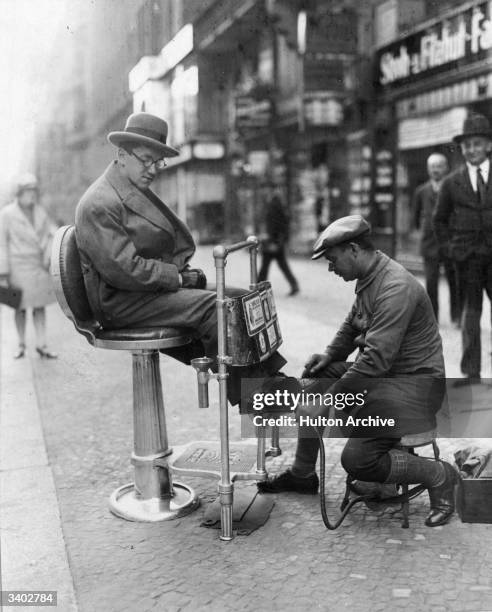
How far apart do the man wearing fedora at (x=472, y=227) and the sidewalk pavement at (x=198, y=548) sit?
1250mm

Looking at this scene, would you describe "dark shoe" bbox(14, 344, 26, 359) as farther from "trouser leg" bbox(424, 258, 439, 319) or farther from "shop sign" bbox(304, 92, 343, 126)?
"shop sign" bbox(304, 92, 343, 126)

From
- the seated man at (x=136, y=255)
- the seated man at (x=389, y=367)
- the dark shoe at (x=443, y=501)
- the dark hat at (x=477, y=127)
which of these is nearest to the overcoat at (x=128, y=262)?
the seated man at (x=136, y=255)

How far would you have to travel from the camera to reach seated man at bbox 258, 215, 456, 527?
3121mm

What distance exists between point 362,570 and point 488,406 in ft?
7.73

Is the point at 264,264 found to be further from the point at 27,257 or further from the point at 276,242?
the point at 27,257

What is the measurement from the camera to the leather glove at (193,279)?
3.43 metres

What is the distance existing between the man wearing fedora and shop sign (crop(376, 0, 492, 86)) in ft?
15.8

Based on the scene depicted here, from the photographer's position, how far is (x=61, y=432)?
4.88m

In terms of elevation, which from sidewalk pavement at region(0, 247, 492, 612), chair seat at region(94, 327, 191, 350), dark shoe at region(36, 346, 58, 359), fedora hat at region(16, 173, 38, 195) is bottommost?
sidewalk pavement at region(0, 247, 492, 612)

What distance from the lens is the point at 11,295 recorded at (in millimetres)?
7148

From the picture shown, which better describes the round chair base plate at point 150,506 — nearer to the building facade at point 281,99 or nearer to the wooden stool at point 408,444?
the wooden stool at point 408,444

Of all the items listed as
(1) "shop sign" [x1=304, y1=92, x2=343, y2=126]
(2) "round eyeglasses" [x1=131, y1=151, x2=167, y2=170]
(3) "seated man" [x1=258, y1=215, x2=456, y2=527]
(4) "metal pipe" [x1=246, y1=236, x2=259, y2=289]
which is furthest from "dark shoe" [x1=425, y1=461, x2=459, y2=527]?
(1) "shop sign" [x1=304, y1=92, x2=343, y2=126]

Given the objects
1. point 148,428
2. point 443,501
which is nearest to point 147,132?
point 148,428

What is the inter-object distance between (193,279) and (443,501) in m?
1.52
